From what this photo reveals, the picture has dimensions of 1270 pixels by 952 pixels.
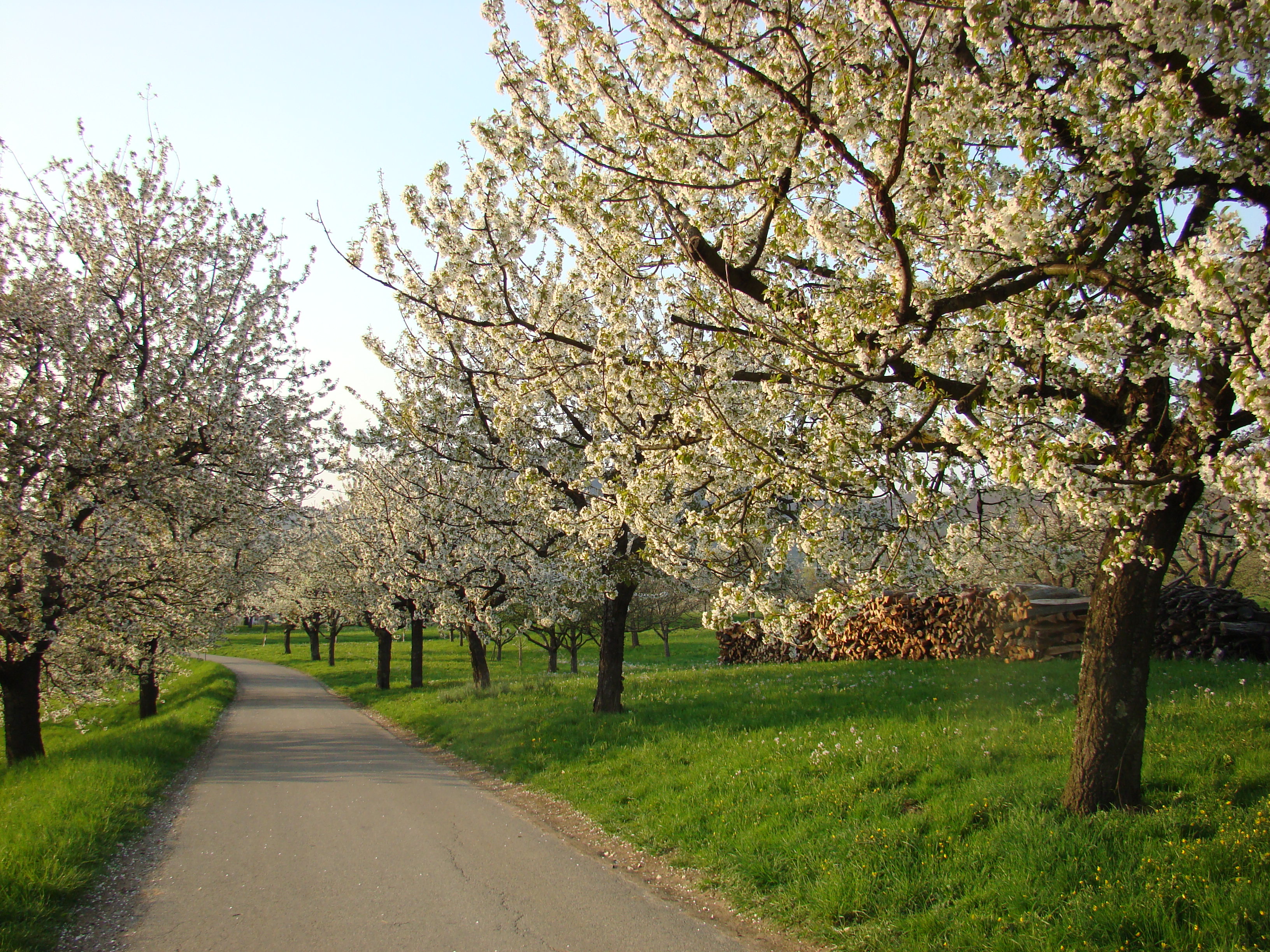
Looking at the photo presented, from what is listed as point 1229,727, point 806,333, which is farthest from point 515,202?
point 1229,727

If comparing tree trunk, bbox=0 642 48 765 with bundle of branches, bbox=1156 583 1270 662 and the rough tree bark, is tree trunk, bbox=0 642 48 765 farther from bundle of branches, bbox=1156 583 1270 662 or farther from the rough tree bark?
the rough tree bark

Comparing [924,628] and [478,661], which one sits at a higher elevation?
[924,628]

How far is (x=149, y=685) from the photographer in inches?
923

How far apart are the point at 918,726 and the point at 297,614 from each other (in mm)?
53493

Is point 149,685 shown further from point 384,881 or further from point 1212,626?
point 1212,626

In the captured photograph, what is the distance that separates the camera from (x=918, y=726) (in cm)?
975

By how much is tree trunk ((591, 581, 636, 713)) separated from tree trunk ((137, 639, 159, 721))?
13.7 metres

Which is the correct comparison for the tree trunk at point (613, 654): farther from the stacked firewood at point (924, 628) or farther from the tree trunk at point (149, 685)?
the tree trunk at point (149, 685)

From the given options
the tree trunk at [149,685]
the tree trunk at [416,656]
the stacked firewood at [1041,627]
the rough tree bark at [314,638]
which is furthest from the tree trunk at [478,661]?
the rough tree bark at [314,638]

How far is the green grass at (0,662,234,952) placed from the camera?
6609mm

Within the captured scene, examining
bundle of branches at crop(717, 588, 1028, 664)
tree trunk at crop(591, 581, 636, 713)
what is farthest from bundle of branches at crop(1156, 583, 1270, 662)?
tree trunk at crop(591, 581, 636, 713)

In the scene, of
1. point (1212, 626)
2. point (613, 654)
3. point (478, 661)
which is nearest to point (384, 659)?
point (478, 661)

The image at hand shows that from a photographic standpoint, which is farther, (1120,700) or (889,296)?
(1120,700)

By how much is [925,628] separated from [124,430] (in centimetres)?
1863
